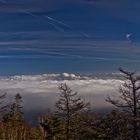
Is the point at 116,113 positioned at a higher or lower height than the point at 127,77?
lower

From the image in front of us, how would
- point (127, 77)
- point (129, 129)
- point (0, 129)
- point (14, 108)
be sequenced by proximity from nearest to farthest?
1. point (127, 77)
2. point (129, 129)
3. point (0, 129)
4. point (14, 108)

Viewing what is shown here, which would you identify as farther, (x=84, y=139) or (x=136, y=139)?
(x=84, y=139)

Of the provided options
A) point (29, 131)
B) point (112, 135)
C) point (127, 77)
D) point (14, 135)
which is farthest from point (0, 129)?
point (127, 77)

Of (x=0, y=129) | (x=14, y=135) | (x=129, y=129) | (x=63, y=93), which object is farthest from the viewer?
(x=0, y=129)

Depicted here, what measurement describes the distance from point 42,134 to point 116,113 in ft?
112

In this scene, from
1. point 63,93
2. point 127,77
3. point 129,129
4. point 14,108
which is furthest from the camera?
point 14,108

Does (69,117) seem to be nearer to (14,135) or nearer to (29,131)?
(14,135)

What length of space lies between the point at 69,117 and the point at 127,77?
19.2 metres

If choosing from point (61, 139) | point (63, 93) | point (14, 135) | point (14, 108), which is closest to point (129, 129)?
point (63, 93)

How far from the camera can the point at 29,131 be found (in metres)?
70.6

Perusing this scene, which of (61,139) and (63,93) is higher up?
(63,93)

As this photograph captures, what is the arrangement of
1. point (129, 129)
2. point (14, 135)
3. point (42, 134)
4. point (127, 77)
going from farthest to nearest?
1. point (42, 134)
2. point (14, 135)
3. point (129, 129)
4. point (127, 77)

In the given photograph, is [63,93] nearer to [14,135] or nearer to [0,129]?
[14,135]

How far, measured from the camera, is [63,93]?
48.2 meters
